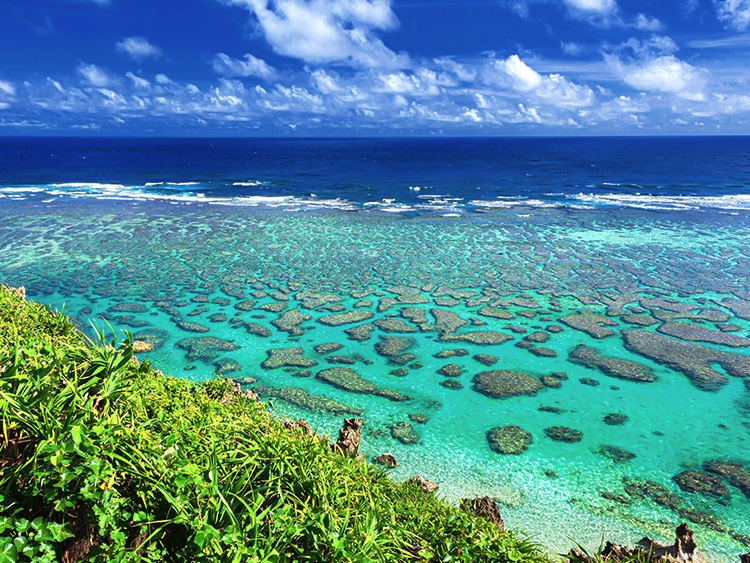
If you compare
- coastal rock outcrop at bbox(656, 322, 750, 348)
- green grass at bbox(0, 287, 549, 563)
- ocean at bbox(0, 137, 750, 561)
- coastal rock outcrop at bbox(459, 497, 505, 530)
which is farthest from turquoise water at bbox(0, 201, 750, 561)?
green grass at bbox(0, 287, 549, 563)

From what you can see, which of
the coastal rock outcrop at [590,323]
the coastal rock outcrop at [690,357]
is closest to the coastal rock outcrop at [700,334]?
the coastal rock outcrop at [690,357]

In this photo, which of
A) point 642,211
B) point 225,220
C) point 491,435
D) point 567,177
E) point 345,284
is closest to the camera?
point 491,435

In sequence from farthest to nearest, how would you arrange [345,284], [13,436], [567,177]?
1. [567,177]
2. [345,284]
3. [13,436]

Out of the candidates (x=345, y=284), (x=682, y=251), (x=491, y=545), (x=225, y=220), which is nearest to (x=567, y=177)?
(x=682, y=251)

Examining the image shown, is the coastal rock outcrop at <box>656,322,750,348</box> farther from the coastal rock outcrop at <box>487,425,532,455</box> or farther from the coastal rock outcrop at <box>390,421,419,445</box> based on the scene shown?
the coastal rock outcrop at <box>390,421,419,445</box>

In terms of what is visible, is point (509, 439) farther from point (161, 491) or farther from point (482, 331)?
point (161, 491)

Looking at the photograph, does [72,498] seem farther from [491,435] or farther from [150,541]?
[491,435]

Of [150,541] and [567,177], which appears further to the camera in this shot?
[567,177]
